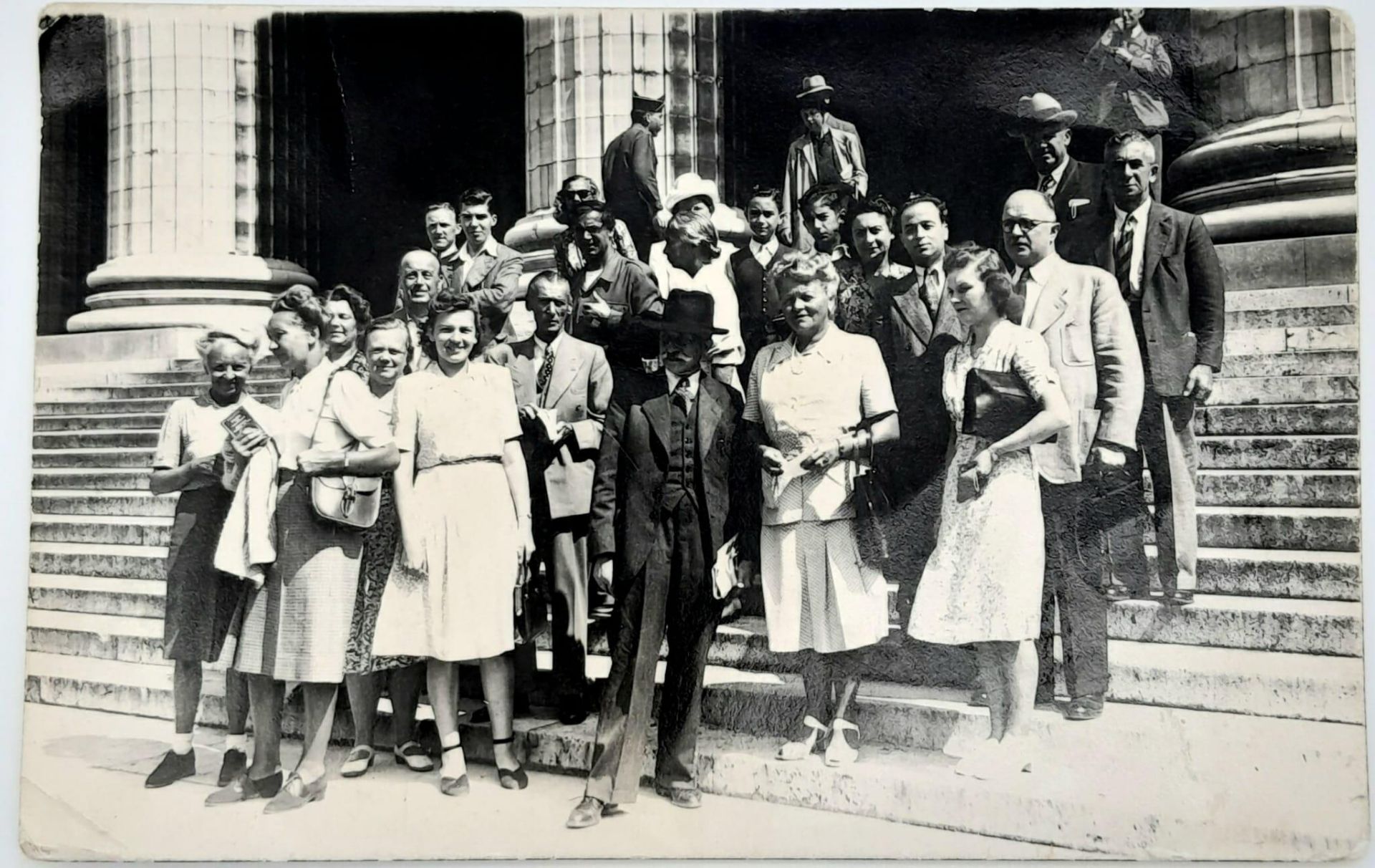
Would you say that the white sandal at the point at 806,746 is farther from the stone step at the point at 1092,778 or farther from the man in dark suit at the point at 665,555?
the man in dark suit at the point at 665,555

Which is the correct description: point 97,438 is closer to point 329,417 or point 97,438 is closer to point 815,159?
point 329,417

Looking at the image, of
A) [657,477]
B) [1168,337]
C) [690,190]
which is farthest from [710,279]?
[1168,337]

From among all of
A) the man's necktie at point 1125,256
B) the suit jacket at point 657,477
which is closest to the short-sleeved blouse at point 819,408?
the suit jacket at point 657,477

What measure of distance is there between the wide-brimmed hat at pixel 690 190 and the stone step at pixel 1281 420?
2.16 metres

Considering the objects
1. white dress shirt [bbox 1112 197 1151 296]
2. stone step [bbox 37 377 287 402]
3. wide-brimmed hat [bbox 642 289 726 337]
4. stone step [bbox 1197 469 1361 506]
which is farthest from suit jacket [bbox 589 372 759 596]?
stone step [bbox 1197 469 1361 506]

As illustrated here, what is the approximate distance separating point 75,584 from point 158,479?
57cm

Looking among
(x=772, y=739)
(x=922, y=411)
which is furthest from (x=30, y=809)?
(x=922, y=411)

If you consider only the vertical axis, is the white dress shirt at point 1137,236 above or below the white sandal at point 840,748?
above

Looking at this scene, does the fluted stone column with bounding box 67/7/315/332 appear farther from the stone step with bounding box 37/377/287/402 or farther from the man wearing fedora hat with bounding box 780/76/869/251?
the man wearing fedora hat with bounding box 780/76/869/251

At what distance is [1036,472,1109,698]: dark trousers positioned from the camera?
439 centimetres

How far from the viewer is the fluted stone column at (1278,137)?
4.70 meters

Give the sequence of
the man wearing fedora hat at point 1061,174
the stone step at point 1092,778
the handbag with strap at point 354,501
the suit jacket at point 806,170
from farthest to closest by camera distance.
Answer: the suit jacket at point 806,170 → the man wearing fedora hat at point 1061,174 → the handbag with strap at point 354,501 → the stone step at point 1092,778

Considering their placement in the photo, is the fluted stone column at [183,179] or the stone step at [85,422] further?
the fluted stone column at [183,179]

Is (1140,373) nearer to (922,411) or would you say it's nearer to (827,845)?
(922,411)
